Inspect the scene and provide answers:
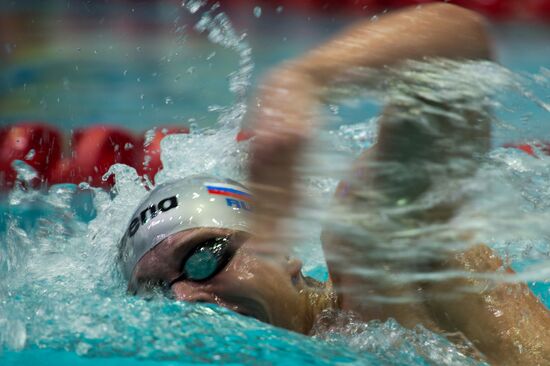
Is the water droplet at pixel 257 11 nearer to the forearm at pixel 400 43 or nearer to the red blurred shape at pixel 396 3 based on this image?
the red blurred shape at pixel 396 3

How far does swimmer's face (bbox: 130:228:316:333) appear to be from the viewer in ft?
4.25

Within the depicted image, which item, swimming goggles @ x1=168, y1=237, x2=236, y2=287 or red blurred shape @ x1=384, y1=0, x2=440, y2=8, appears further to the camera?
red blurred shape @ x1=384, y1=0, x2=440, y2=8

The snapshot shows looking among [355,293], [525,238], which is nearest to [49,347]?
[355,293]

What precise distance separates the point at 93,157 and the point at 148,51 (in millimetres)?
1092

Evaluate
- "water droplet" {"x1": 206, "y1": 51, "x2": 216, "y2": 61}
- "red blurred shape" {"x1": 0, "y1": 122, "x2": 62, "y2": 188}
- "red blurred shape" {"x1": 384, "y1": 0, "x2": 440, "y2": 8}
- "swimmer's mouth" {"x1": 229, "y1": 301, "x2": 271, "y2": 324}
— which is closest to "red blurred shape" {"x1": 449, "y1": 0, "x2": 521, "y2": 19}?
"red blurred shape" {"x1": 384, "y1": 0, "x2": 440, "y2": 8}

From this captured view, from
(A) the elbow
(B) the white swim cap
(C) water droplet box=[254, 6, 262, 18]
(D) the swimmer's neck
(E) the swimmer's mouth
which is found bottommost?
(D) the swimmer's neck

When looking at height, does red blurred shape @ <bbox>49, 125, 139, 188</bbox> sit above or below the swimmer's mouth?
below

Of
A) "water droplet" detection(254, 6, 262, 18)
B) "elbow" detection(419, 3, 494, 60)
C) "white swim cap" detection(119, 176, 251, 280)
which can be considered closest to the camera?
"elbow" detection(419, 3, 494, 60)

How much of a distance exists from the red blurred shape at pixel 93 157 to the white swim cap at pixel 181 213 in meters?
1.81

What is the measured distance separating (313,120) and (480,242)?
0.60 metres

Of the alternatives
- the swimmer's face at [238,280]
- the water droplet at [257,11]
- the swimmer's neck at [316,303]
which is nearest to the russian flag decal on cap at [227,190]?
the swimmer's face at [238,280]

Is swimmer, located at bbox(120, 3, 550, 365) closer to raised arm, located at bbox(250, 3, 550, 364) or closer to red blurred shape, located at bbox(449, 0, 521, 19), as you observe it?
raised arm, located at bbox(250, 3, 550, 364)

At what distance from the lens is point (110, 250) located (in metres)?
1.87

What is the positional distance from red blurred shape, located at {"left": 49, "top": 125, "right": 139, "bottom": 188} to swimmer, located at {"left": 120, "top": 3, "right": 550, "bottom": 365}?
1.90 metres
